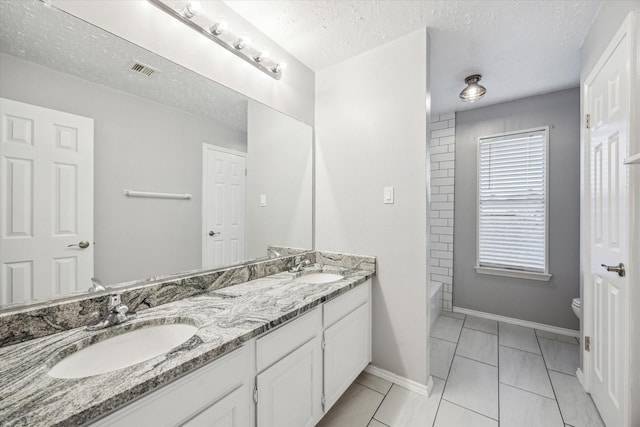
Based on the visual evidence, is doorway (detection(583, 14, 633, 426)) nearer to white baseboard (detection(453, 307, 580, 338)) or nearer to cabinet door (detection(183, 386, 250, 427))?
white baseboard (detection(453, 307, 580, 338))

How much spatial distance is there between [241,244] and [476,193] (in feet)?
9.02

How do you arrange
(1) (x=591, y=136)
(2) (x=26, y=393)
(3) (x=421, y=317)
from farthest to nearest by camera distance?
(3) (x=421, y=317) → (1) (x=591, y=136) → (2) (x=26, y=393)

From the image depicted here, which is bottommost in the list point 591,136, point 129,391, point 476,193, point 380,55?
point 129,391

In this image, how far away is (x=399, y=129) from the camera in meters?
1.86

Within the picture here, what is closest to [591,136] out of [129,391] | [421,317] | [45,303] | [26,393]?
[421,317]

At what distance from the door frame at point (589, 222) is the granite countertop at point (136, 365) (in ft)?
4.59

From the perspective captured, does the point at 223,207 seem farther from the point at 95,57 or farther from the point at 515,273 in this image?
the point at 515,273

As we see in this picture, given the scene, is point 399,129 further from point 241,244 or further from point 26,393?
point 26,393

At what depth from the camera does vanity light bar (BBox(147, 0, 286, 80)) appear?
1292 millimetres

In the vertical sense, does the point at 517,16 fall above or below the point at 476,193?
above

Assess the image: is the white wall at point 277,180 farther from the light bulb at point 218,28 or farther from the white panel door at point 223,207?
the light bulb at point 218,28

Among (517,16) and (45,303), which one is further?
(517,16)

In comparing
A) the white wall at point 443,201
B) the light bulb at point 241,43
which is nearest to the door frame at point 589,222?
the white wall at point 443,201

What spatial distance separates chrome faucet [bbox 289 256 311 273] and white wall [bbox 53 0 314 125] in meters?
1.15
